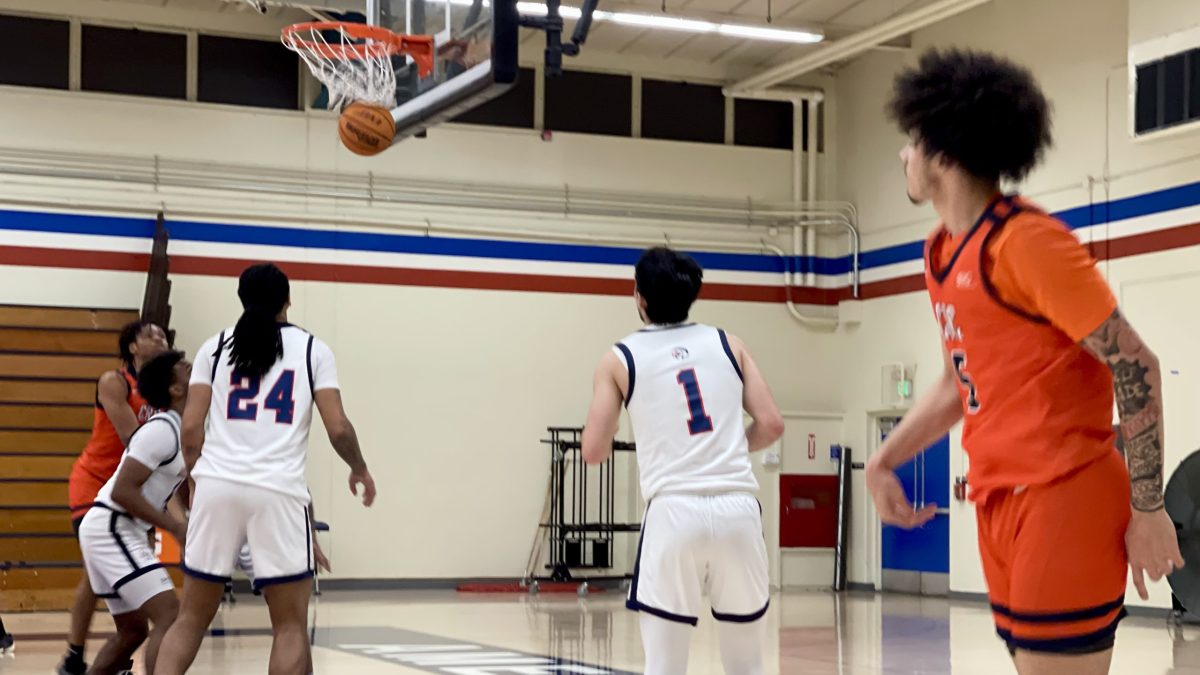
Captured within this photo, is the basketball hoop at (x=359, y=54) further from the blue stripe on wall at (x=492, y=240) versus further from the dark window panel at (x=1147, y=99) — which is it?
the dark window panel at (x=1147, y=99)

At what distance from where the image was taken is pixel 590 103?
58.5ft

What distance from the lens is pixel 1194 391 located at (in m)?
13.0

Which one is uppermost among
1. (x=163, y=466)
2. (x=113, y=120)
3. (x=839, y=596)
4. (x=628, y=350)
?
(x=113, y=120)

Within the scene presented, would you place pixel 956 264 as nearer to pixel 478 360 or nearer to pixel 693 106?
pixel 478 360

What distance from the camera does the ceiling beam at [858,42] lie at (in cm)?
1459

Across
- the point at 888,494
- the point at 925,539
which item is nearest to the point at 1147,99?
the point at 925,539

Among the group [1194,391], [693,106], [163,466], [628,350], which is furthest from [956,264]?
[693,106]

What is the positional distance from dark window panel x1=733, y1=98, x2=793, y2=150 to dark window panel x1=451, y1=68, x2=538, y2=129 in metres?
2.68

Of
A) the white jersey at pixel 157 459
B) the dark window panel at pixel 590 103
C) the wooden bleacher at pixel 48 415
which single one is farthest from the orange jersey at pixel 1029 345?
the dark window panel at pixel 590 103

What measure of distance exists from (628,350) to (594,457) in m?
0.36

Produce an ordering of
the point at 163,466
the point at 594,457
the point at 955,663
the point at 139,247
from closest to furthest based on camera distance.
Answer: the point at 594,457
the point at 163,466
the point at 955,663
the point at 139,247

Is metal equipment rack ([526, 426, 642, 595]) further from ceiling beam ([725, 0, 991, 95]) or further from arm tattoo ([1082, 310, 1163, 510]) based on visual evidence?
arm tattoo ([1082, 310, 1163, 510])

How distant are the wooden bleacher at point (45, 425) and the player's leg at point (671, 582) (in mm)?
11037

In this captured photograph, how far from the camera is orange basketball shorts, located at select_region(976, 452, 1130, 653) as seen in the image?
292 centimetres
